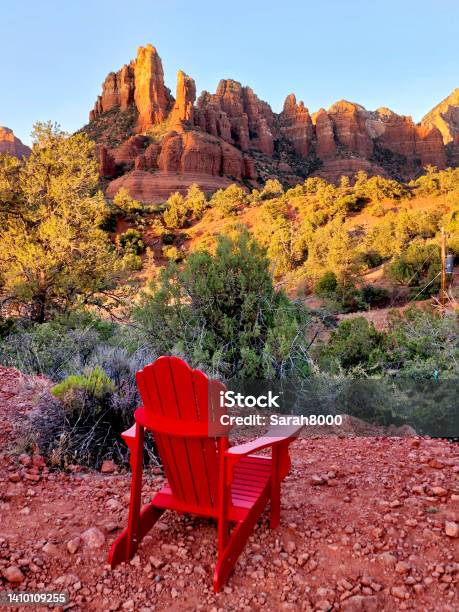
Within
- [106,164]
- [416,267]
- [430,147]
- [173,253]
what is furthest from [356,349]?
[430,147]

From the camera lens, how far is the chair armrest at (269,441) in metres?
1.95

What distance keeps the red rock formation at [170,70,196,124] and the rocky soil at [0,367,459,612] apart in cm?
6404

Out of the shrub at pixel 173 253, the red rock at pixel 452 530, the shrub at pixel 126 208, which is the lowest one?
the red rock at pixel 452 530

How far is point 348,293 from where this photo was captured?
56.9 ft

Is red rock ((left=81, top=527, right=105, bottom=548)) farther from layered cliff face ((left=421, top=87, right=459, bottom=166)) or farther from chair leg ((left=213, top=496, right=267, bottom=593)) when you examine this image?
layered cliff face ((left=421, top=87, right=459, bottom=166))

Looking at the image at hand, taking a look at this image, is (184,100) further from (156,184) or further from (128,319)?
(128,319)

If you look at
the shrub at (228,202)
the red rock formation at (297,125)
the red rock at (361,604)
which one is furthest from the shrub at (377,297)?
the red rock formation at (297,125)

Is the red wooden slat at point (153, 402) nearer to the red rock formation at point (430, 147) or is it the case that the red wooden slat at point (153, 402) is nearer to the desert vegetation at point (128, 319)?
the desert vegetation at point (128, 319)

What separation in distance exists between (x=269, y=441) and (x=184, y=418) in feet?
1.42

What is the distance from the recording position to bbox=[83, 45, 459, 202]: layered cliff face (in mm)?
53781

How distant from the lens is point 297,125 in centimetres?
7962

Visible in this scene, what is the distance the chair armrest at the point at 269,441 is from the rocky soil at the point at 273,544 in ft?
1.61

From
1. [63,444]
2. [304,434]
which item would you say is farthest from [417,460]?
[63,444]

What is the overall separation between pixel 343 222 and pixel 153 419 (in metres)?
27.0
